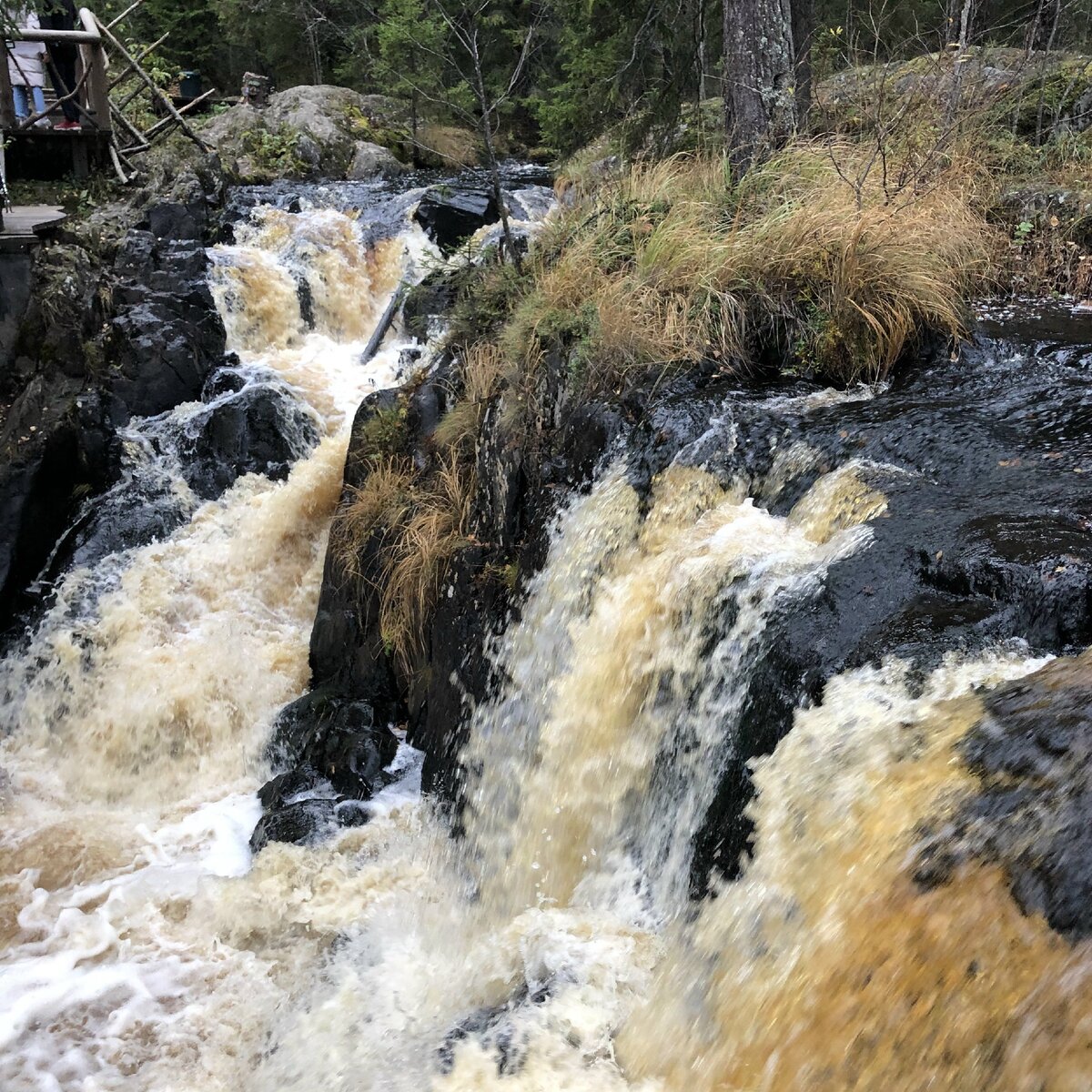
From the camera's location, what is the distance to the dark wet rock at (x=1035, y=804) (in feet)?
6.22

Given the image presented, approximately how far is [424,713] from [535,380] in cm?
228

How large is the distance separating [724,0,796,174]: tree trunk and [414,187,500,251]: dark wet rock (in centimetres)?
492

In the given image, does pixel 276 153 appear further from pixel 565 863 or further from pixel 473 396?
pixel 565 863

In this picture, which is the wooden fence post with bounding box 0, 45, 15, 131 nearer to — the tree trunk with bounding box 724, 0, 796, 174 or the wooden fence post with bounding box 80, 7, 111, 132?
the wooden fence post with bounding box 80, 7, 111, 132

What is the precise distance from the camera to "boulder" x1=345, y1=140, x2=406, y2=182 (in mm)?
14758

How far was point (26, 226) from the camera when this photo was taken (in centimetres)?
876

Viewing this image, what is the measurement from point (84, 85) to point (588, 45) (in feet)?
21.1

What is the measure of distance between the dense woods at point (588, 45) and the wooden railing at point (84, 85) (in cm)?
359

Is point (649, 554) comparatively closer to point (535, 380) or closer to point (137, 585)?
point (535, 380)

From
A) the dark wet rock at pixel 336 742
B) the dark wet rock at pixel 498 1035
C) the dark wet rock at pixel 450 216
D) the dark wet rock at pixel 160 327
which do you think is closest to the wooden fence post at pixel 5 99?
the dark wet rock at pixel 160 327

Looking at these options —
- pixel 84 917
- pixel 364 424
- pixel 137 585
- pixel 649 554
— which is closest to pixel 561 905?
pixel 649 554

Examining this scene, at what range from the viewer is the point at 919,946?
6.54ft

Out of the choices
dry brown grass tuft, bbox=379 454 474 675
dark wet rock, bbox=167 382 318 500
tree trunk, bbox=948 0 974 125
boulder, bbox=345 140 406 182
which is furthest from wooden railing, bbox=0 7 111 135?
tree trunk, bbox=948 0 974 125

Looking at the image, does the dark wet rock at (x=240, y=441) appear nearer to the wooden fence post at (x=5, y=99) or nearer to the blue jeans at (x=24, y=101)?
the wooden fence post at (x=5, y=99)
